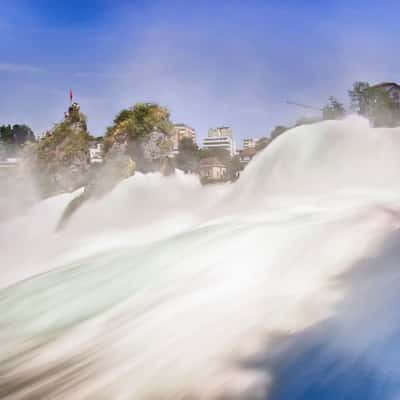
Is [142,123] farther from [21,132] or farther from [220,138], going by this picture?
[220,138]

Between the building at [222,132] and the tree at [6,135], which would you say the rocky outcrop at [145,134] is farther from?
the building at [222,132]

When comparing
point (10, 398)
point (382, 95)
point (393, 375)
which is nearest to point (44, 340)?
point (10, 398)

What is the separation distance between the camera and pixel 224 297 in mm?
5695

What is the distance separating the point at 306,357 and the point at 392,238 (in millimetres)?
2712

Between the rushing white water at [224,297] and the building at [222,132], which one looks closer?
the rushing white water at [224,297]

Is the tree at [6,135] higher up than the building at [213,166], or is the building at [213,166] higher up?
the tree at [6,135]

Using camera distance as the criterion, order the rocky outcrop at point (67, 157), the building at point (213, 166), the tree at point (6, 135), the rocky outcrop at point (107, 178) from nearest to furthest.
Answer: the rocky outcrop at point (107, 178), the building at point (213, 166), the rocky outcrop at point (67, 157), the tree at point (6, 135)

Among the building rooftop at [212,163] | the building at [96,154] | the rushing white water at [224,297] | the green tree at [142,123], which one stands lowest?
the rushing white water at [224,297]

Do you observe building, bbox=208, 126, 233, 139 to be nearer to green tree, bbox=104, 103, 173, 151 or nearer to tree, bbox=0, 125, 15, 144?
tree, bbox=0, 125, 15, 144

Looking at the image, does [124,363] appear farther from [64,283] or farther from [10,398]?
[64,283]

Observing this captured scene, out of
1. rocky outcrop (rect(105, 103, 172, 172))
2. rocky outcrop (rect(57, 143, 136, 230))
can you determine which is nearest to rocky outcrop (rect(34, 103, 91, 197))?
rocky outcrop (rect(105, 103, 172, 172))

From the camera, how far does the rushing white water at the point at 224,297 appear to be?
4164 mm

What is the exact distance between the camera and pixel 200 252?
7.31 metres

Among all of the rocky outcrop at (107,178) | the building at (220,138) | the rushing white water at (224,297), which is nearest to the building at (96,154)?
the rocky outcrop at (107,178)
